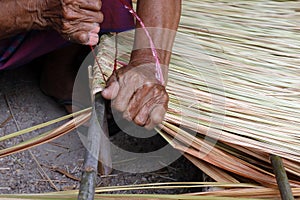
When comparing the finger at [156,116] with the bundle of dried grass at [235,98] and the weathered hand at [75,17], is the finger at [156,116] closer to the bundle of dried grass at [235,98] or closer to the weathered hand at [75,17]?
the bundle of dried grass at [235,98]

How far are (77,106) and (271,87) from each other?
27.3 inches

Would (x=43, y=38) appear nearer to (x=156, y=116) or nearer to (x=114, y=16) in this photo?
(x=114, y=16)

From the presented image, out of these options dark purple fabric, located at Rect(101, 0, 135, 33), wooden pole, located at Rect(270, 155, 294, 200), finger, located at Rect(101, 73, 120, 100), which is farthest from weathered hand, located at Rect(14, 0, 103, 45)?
wooden pole, located at Rect(270, 155, 294, 200)

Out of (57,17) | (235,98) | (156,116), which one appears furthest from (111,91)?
(235,98)

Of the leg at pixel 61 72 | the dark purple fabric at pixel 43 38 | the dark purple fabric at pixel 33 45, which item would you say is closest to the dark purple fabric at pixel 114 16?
the dark purple fabric at pixel 43 38

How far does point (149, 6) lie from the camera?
1443mm

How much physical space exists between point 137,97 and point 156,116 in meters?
0.06

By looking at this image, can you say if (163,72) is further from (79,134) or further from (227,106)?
(79,134)

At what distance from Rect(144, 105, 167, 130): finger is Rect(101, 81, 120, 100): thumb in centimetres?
9

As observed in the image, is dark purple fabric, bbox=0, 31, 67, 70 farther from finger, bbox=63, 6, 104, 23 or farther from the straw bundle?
finger, bbox=63, 6, 104, 23

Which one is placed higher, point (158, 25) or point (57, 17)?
point (158, 25)

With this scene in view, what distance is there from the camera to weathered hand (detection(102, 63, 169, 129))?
4.09 ft

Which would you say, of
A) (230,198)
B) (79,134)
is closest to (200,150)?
(230,198)

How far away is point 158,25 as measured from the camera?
1445mm
